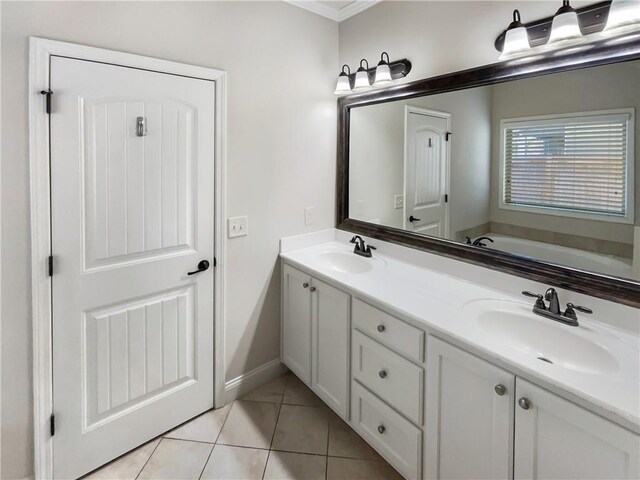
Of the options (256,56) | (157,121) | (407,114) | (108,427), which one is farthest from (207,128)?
(108,427)

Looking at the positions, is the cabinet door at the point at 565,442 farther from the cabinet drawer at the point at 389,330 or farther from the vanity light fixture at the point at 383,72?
the vanity light fixture at the point at 383,72

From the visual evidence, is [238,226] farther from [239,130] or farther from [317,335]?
[317,335]

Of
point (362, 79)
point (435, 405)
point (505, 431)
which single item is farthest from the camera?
point (362, 79)

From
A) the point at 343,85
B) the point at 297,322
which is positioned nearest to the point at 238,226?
the point at 297,322

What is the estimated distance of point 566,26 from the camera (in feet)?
4.27

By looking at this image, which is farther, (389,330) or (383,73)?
(383,73)

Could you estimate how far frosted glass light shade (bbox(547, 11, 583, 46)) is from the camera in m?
1.30

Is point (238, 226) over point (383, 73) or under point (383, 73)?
under

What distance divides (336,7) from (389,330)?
212 centimetres

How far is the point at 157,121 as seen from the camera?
5.60 feet

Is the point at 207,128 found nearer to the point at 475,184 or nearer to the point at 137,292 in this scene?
the point at 137,292

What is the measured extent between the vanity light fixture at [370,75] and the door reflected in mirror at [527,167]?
165mm

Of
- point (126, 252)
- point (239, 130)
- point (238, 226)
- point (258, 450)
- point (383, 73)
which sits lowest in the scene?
point (258, 450)

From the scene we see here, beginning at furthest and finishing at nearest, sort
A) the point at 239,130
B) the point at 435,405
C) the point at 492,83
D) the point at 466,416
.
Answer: the point at 239,130 → the point at 492,83 → the point at 435,405 → the point at 466,416
